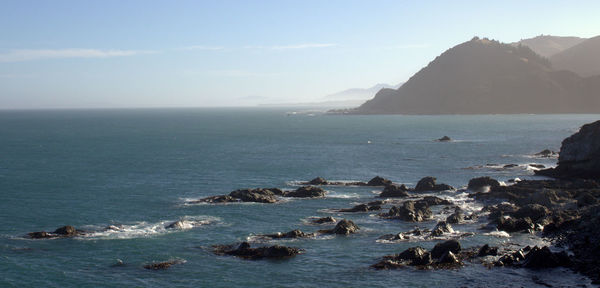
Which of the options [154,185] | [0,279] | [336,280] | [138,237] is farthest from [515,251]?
[154,185]

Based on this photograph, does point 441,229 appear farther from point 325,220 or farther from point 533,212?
point 325,220

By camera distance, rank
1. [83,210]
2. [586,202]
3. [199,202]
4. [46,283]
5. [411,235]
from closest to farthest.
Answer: [46,283] < [411,235] < [586,202] < [83,210] < [199,202]

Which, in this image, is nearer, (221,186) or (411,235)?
(411,235)

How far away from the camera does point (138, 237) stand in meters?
47.2

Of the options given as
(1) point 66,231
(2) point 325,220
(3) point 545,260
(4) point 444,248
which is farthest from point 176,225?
(3) point 545,260

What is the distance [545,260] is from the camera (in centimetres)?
3716

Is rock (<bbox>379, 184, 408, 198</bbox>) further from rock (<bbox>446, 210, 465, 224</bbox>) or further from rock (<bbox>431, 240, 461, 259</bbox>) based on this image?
rock (<bbox>431, 240, 461, 259</bbox>)

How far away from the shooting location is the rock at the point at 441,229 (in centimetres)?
4647

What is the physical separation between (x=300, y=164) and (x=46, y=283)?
68.1m

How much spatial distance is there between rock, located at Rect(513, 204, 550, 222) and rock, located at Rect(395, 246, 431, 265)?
15.8 m

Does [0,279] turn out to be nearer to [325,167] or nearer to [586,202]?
[586,202]

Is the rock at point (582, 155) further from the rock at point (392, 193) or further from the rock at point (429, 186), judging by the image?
the rock at point (392, 193)

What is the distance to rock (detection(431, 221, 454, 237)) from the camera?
46.5 m

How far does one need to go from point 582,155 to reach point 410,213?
34663 millimetres
